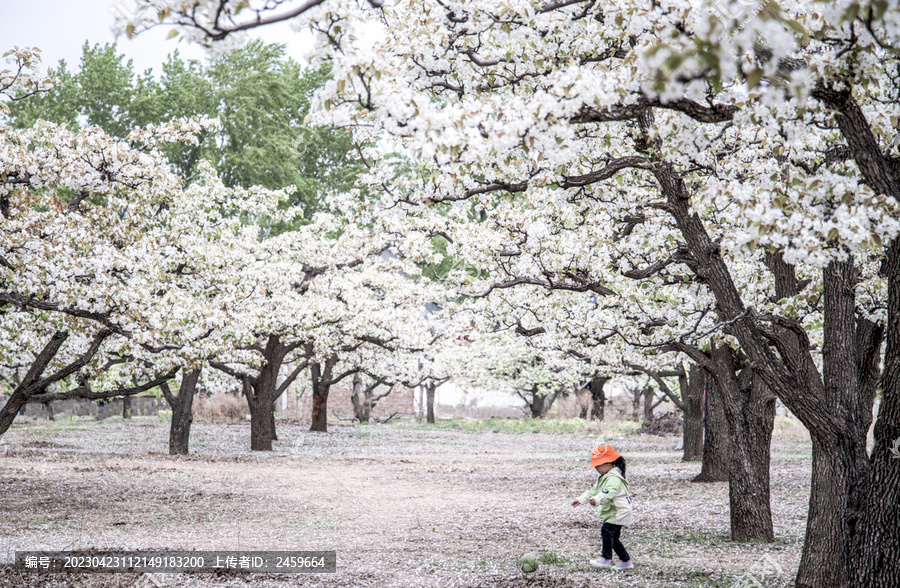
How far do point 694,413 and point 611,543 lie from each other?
1362 centimetres

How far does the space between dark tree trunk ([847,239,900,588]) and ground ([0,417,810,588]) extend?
2573 millimetres

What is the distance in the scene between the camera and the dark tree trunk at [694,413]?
797 inches

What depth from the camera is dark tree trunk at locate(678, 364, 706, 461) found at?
2025 cm

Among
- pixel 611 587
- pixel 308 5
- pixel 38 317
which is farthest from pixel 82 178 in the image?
pixel 611 587

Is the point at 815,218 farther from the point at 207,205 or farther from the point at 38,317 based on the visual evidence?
the point at 207,205

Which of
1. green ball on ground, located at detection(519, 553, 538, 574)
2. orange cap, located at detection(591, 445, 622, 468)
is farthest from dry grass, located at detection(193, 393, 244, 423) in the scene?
green ball on ground, located at detection(519, 553, 538, 574)

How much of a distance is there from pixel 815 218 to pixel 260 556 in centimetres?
692

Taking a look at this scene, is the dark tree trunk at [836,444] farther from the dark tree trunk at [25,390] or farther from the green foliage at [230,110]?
the green foliage at [230,110]

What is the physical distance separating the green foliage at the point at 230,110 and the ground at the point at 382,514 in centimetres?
1908

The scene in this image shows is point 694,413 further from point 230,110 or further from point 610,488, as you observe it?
point 230,110

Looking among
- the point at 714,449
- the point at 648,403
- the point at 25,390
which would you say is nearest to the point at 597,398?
the point at 648,403

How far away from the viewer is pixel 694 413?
20.8 meters

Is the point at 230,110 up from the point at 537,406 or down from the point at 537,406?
up

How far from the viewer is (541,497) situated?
14508mm
